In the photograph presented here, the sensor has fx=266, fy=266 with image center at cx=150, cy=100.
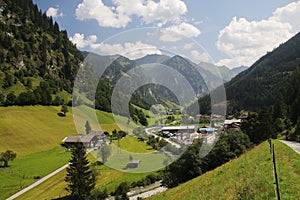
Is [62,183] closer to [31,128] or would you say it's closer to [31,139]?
[31,139]

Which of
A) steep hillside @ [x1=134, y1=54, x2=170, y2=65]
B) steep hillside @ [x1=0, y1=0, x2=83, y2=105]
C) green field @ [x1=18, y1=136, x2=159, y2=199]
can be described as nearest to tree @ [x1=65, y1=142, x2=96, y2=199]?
green field @ [x1=18, y1=136, x2=159, y2=199]

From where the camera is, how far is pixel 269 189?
34.9 ft

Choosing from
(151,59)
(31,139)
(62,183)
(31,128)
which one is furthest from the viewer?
(31,128)

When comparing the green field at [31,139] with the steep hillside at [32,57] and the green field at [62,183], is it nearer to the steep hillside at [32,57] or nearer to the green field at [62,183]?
the green field at [62,183]

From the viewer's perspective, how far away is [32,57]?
14900 centimetres

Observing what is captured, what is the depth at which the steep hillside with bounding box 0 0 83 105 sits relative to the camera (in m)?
116

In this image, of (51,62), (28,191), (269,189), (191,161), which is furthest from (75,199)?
(51,62)

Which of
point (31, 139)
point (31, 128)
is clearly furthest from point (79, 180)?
point (31, 128)

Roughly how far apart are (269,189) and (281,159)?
6.52 meters

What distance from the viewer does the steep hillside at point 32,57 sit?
379 feet

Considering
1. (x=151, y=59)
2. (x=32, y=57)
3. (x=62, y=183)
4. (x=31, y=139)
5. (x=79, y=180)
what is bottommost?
(x=62, y=183)

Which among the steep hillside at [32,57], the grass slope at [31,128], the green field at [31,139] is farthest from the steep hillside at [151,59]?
the steep hillside at [32,57]

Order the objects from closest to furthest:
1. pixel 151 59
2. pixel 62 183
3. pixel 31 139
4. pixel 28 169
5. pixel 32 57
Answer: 1. pixel 151 59
2. pixel 62 183
3. pixel 28 169
4. pixel 31 139
5. pixel 32 57

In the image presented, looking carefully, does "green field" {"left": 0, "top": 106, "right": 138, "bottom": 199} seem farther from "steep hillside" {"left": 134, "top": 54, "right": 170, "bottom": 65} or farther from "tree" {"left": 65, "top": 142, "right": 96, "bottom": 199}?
"steep hillside" {"left": 134, "top": 54, "right": 170, "bottom": 65}
